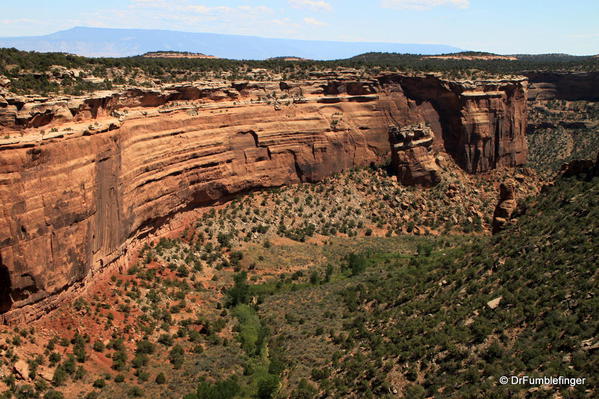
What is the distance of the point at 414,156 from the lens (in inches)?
2544

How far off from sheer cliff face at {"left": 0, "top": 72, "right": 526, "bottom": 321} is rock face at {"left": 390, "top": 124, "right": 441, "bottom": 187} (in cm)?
402

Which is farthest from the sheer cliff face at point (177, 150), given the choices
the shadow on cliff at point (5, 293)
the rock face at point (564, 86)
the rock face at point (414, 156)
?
the rock face at point (564, 86)

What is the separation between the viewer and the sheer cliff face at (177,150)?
100 ft

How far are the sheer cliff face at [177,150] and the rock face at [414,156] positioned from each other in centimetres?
402

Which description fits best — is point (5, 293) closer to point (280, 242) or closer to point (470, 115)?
point (280, 242)

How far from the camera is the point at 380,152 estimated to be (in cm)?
6894

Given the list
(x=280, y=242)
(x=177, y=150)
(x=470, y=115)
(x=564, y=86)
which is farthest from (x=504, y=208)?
(x=564, y=86)

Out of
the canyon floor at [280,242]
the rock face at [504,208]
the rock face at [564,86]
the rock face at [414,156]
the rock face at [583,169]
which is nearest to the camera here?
the canyon floor at [280,242]

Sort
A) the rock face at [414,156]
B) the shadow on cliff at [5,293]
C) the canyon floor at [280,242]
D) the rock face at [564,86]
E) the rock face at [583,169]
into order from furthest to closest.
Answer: the rock face at [564,86] → the rock face at [414,156] → the rock face at [583,169] → the shadow on cliff at [5,293] → the canyon floor at [280,242]

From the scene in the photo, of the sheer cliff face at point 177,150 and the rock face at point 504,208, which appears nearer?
the sheer cliff face at point 177,150

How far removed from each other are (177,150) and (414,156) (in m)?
26.9

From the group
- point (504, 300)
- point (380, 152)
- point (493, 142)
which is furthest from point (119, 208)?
point (493, 142)

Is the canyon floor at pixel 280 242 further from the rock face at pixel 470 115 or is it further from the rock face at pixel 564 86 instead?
the rock face at pixel 564 86

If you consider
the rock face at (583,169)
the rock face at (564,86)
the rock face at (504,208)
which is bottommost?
the rock face at (504,208)
